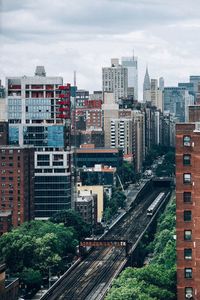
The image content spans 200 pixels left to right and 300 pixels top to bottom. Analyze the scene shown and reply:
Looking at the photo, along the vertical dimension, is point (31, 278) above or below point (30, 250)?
below

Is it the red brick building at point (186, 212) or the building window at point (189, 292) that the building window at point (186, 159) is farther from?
the building window at point (189, 292)

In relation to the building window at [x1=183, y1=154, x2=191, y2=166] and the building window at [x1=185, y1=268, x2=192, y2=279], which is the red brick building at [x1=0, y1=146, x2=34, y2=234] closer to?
the building window at [x1=183, y1=154, x2=191, y2=166]

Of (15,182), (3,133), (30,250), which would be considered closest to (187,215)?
(30,250)

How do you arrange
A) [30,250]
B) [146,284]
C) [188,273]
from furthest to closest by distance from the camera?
[30,250] < [146,284] < [188,273]

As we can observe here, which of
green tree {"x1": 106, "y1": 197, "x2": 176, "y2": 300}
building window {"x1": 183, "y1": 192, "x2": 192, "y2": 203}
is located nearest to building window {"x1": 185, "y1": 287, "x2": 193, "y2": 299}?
green tree {"x1": 106, "y1": 197, "x2": 176, "y2": 300}

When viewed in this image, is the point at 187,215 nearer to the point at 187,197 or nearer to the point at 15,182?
the point at 187,197

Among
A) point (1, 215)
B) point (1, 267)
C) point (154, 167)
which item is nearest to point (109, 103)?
point (154, 167)

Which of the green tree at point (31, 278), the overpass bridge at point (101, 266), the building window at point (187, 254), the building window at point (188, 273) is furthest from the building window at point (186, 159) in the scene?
the green tree at point (31, 278)
